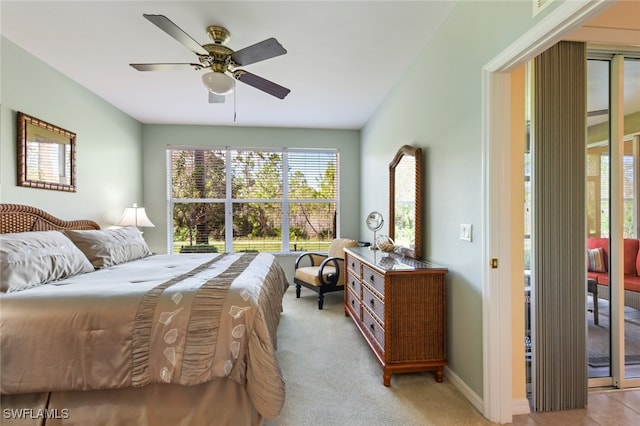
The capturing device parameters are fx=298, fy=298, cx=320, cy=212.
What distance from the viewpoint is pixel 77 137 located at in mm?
3348

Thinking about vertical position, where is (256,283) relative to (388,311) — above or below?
above

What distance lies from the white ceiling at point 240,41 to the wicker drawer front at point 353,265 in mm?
1960

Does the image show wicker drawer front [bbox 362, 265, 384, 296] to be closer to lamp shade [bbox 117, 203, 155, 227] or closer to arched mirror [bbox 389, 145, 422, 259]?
arched mirror [bbox 389, 145, 422, 259]

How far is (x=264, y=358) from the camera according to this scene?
1.58 m

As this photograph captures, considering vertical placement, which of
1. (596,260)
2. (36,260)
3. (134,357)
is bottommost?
(134,357)

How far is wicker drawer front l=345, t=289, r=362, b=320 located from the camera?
2974 millimetres

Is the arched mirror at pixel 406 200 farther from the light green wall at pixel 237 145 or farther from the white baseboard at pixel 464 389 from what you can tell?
the light green wall at pixel 237 145

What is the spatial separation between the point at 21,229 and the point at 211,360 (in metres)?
2.30

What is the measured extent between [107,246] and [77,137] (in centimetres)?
159

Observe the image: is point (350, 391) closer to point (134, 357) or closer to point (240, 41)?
point (134, 357)

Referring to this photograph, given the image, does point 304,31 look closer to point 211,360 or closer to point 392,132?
point 392,132

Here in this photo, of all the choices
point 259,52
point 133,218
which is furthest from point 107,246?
point 259,52

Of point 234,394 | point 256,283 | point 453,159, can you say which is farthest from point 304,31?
point 234,394

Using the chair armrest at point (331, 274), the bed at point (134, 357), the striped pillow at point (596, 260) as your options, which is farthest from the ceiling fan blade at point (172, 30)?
the striped pillow at point (596, 260)
